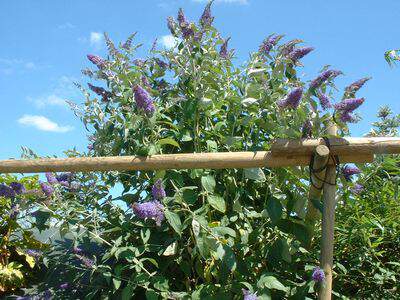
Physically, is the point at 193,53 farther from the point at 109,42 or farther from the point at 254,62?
the point at 109,42

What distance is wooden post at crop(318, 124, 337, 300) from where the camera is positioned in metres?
2.58

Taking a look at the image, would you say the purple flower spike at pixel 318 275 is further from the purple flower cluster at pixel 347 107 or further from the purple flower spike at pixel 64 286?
the purple flower spike at pixel 64 286

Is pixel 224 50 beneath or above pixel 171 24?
beneath

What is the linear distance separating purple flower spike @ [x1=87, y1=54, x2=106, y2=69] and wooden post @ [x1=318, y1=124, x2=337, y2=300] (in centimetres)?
152

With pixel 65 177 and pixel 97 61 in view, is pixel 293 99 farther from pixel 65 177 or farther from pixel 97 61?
pixel 65 177

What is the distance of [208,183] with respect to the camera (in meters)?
2.92

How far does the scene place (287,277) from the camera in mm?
3010

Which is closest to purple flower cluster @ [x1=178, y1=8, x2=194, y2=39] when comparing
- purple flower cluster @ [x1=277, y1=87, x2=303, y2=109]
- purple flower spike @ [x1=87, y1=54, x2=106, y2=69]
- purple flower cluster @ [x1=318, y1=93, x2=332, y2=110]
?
purple flower spike @ [x1=87, y1=54, x2=106, y2=69]

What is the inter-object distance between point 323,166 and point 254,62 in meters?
0.79

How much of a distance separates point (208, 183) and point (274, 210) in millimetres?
400

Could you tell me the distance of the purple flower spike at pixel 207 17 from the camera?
3.14 m

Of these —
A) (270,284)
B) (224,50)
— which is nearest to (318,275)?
(270,284)

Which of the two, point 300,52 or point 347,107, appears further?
point 300,52

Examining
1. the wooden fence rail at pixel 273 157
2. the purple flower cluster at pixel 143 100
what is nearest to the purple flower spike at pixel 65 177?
the wooden fence rail at pixel 273 157
